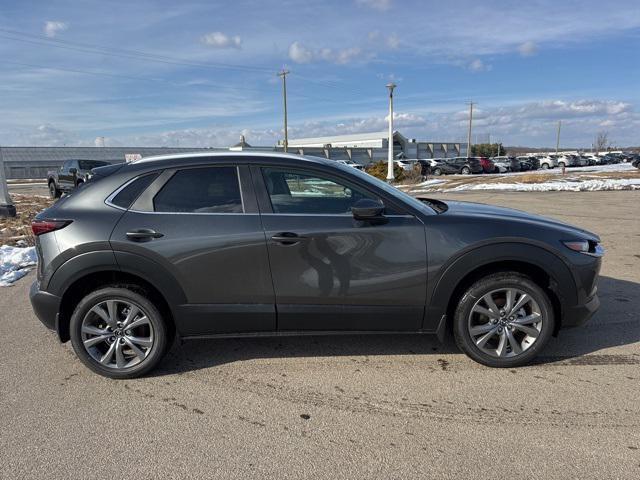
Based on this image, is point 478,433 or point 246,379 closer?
point 478,433

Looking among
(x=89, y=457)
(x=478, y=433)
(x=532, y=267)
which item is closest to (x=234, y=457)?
(x=89, y=457)

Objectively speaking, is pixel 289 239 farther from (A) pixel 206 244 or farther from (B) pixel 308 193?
(A) pixel 206 244

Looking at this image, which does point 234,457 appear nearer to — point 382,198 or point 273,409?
point 273,409

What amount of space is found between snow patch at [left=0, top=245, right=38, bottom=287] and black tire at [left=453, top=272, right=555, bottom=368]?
5767 mm

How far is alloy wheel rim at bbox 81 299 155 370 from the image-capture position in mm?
3617

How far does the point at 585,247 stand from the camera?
3.70m

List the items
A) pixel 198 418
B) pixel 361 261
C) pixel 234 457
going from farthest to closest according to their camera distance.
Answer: pixel 361 261 → pixel 198 418 → pixel 234 457

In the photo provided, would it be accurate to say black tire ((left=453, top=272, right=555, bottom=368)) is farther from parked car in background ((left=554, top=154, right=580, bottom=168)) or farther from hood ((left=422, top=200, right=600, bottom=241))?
parked car in background ((left=554, top=154, right=580, bottom=168))

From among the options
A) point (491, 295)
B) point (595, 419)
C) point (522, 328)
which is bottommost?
point (595, 419)

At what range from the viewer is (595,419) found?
9.84 feet

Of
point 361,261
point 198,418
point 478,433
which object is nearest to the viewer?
point 478,433

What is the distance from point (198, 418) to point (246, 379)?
59 centimetres

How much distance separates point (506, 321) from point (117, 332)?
3.10 m

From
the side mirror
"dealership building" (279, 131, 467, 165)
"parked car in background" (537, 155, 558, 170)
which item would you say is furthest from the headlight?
"dealership building" (279, 131, 467, 165)
